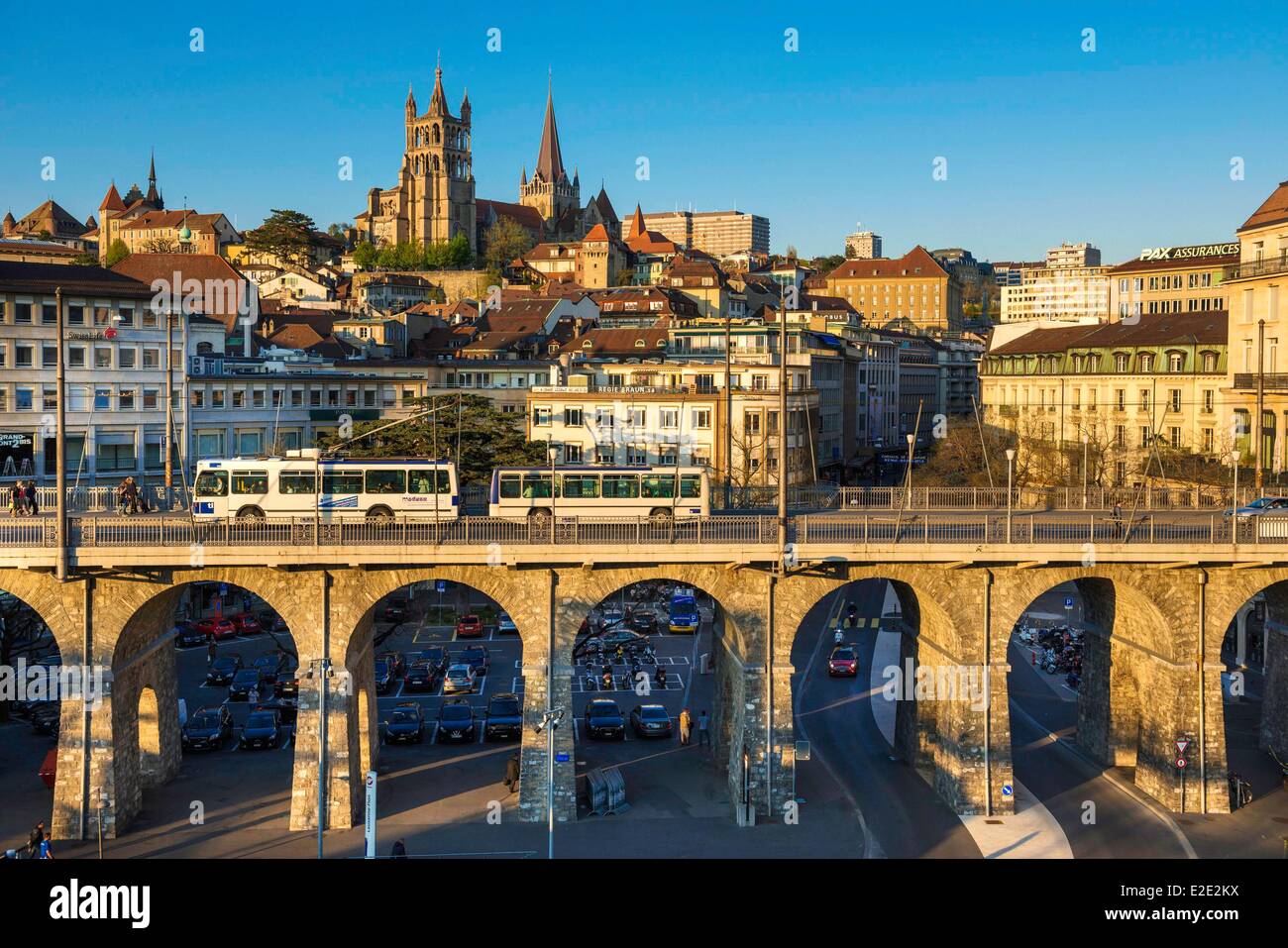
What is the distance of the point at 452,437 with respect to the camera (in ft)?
234

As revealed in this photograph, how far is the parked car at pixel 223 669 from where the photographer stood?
58312 mm

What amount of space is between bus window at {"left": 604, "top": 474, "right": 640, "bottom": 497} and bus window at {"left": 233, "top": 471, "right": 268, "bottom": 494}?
487 inches

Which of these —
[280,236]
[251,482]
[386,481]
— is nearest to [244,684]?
[251,482]

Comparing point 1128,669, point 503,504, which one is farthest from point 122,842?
point 1128,669

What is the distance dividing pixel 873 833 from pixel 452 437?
128ft

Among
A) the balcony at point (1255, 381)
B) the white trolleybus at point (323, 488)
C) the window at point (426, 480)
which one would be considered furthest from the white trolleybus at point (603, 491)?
the balcony at point (1255, 381)

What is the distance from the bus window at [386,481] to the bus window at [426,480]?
0.25 meters

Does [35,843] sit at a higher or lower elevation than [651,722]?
higher

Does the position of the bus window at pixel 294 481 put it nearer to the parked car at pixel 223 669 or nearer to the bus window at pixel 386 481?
the bus window at pixel 386 481

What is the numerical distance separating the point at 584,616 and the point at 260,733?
1593cm

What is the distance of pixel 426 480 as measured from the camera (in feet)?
152

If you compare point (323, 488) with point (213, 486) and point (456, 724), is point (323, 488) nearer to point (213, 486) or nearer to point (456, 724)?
point (213, 486)

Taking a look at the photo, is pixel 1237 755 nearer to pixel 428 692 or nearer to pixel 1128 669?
pixel 1128 669

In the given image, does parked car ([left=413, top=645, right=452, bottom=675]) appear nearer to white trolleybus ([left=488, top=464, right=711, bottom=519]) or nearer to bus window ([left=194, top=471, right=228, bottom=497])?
white trolleybus ([left=488, top=464, right=711, bottom=519])
